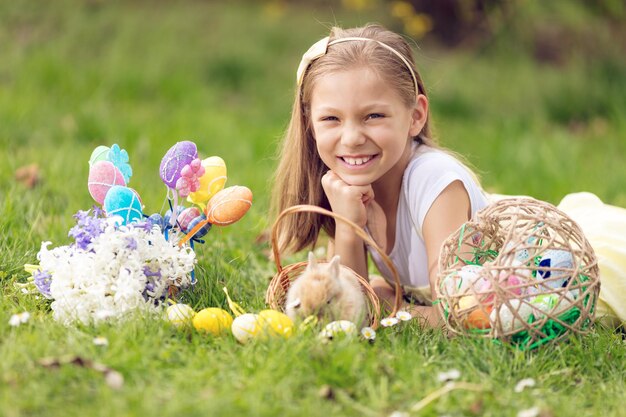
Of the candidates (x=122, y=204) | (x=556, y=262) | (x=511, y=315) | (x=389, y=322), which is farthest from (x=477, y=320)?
(x=122, y=204)

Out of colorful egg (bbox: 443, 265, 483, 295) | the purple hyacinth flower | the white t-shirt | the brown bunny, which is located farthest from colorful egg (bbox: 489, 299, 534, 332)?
the purple hyacinth flower

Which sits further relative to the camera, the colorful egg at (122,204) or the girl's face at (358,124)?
the girl's face at (358,124)

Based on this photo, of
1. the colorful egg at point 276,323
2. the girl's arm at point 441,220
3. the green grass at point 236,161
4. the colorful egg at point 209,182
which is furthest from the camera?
the girl's arm at point 441,220

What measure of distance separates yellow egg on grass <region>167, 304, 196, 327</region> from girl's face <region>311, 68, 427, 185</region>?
762mm

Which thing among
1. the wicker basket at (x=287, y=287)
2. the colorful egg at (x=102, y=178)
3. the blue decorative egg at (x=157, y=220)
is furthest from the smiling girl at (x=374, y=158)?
the colorful egg at (x=102, y=178)

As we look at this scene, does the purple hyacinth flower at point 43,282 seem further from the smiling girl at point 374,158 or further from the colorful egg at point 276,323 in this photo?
the smiling girl at point 374,158

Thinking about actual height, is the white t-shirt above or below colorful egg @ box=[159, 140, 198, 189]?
below

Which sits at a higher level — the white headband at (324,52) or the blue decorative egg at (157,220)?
the white headband at (324,52)

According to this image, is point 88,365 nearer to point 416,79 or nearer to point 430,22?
point 416,79

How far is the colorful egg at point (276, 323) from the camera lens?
2.37 meters

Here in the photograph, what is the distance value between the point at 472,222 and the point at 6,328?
58.7 inches

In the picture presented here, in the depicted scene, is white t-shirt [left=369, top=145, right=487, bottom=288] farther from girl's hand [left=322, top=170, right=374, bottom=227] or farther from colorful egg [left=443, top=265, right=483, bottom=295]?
colorful egg [left=443, top=265, right=483, bottom=295]

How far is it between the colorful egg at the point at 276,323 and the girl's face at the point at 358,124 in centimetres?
67

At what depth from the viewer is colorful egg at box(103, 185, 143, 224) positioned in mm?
2615
